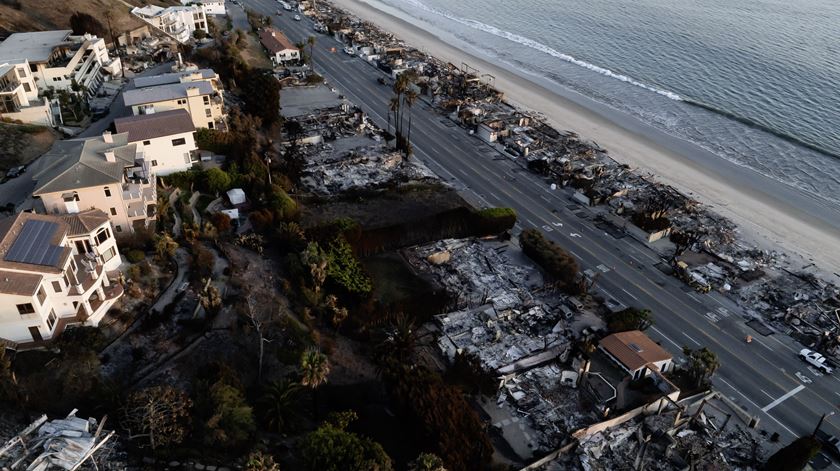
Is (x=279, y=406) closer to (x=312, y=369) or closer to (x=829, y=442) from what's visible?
(x=312, y=369)

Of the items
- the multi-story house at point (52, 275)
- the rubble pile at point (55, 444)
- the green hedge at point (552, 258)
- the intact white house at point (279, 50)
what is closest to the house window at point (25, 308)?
the multi-story house at point (52, 275)

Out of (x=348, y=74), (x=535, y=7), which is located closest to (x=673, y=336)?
(x=348, y=74)

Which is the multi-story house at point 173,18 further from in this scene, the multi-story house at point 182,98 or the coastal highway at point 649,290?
the coastal highway at point 649,290

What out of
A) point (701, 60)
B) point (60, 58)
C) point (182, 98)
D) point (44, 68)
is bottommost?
point (701, 60)

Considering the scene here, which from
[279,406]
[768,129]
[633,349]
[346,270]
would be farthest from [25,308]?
[768,129]

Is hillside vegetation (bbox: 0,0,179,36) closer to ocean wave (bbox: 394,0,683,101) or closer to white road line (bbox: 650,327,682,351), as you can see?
ocean wave (bbox: 394,0,683,101)

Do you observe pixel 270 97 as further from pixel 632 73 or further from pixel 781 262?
pixel 632 73
